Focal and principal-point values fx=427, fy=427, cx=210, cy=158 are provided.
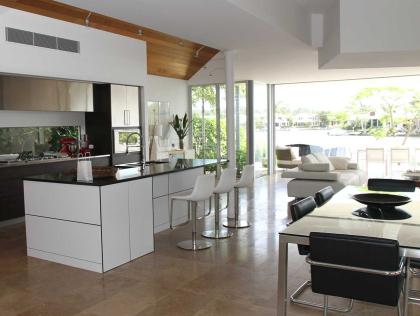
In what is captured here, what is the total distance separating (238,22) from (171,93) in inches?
229

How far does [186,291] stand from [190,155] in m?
Answer: 6.97

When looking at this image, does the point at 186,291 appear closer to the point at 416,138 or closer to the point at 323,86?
the point at 323,86

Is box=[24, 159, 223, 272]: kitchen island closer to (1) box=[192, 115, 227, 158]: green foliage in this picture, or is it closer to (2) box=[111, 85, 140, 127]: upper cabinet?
(2) box=[111, 85, 140, 127]: upper cabinet

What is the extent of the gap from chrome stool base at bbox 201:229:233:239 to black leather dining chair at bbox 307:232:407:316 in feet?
9.81

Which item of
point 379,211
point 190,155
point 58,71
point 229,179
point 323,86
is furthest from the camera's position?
point 323,86

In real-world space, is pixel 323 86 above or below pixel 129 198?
above

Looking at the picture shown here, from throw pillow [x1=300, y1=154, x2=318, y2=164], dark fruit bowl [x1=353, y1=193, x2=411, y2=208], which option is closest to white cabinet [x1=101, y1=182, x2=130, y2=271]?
dark fruit bowl [x1=353, y1=193, x2=411, y2=208]

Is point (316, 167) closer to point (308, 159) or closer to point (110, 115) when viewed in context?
point (308, 159)

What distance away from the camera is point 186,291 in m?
3.77

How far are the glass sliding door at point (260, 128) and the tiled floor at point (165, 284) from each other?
6.37 m

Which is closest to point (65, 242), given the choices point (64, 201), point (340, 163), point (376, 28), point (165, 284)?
point (64, 201)

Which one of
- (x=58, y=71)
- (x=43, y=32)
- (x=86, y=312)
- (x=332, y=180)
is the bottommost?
(x=86, y=312)

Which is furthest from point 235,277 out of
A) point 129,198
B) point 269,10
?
point 269,10

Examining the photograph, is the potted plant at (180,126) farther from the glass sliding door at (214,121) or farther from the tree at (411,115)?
the tree at (411,115)
